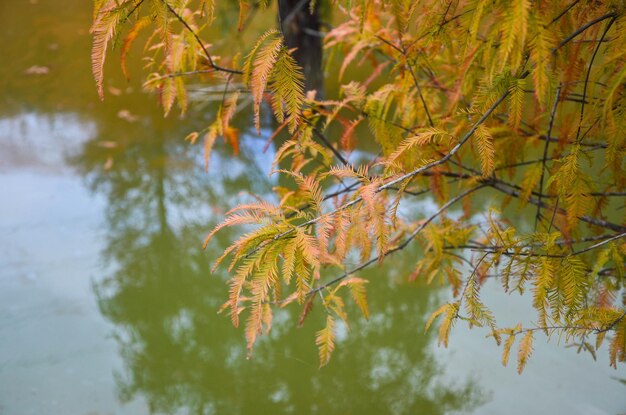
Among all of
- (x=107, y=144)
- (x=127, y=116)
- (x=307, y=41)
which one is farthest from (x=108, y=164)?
(x=307, y=41)

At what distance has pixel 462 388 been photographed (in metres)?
1.89

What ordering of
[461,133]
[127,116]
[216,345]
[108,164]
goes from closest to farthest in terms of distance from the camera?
[461,133] < [216,345] < [108,164] < [127,116]

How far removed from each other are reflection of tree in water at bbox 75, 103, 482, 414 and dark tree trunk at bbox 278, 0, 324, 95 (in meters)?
0.88

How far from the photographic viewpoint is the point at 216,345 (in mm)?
2068

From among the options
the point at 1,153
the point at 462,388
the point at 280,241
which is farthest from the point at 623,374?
the point at 1,153

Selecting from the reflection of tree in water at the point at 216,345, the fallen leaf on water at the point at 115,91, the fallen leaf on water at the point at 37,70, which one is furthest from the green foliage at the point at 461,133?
the fallen leaf on water at the point at 37,70

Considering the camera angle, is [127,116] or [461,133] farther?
[127,116]

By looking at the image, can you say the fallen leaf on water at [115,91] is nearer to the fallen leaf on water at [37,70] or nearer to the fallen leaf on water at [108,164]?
the fallen leaf on water at [37,70]

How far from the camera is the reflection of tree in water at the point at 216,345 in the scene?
1871mm

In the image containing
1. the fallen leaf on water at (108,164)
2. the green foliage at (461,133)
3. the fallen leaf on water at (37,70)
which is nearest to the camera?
the green foliage at (461,133)

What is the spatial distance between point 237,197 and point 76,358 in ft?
3.64

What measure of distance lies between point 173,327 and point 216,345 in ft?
0.59

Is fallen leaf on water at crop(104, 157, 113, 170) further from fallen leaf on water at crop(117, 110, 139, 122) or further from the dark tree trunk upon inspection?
the dark tree trunk

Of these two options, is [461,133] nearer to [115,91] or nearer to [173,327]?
[173,327]
